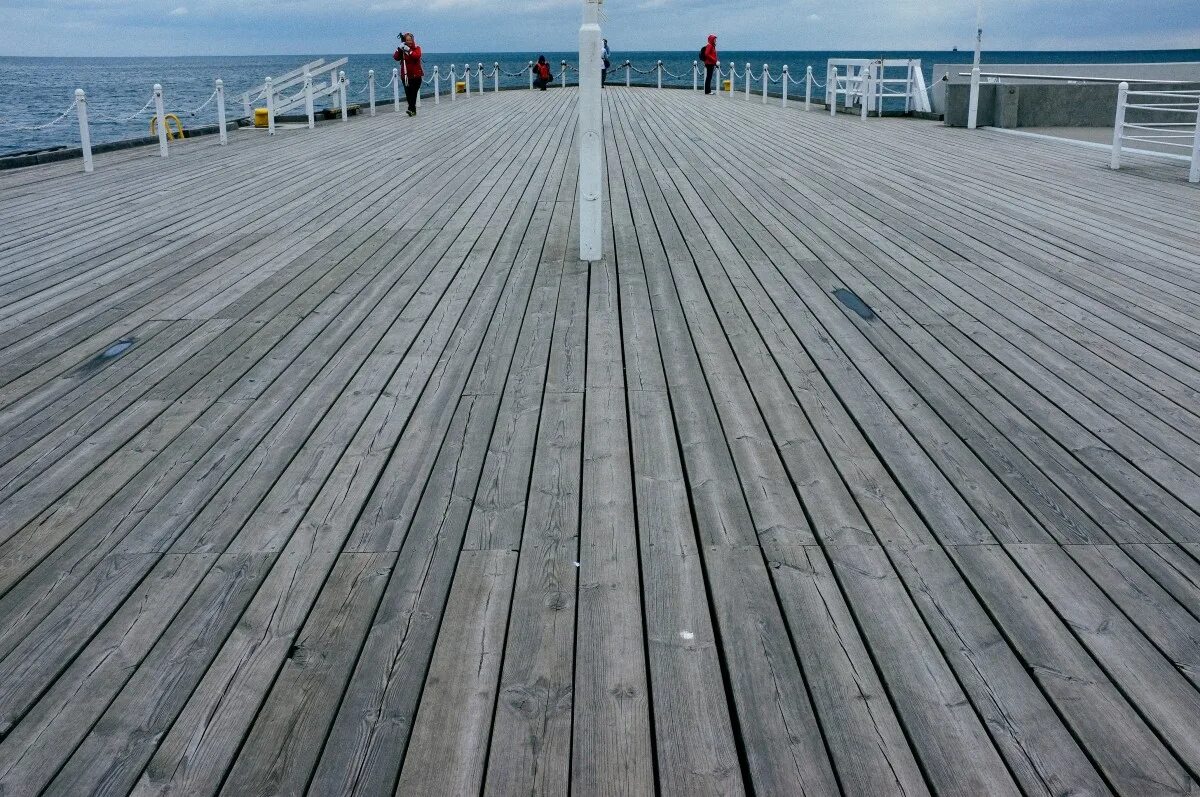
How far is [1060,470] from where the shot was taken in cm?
311

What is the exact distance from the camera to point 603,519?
279 cm

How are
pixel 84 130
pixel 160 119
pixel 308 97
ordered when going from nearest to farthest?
pixel 84 130 < pixel 160 119 < pixel 308 97

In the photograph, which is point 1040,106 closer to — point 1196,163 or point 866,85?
point 866,85

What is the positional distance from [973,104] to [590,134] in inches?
408

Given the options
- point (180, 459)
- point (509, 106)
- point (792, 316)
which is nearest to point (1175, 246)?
point (792, 316)

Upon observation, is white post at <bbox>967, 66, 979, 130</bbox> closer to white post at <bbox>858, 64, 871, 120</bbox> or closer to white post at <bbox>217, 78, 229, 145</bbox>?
white post at <bbox>858, 64, 871, 120</bbox>

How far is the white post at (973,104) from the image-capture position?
1430 centimetres

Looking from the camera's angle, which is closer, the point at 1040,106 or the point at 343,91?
the point at 1040,106

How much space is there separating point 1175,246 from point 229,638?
601 centimetres

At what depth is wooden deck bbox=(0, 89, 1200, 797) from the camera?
1.90m

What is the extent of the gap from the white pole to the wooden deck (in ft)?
0.84

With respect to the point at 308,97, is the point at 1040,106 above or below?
below

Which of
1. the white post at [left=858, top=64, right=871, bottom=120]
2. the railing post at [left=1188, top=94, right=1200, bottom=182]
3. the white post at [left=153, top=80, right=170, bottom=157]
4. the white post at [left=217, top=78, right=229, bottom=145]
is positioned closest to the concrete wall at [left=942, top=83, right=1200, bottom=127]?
the white post at [left=858, top=64, right=871, bottom=120]

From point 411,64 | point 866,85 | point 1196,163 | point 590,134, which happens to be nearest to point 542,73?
point 411,64
